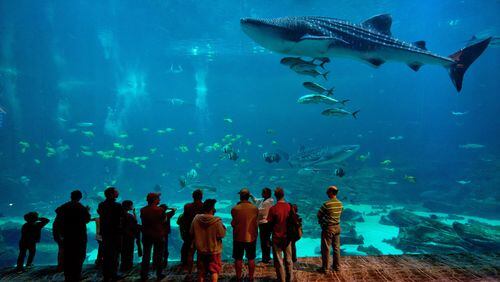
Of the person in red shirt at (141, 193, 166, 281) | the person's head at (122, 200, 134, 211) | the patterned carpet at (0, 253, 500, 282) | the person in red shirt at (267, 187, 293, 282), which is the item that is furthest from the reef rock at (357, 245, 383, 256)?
the person's head at (122, 200, 134, 211)

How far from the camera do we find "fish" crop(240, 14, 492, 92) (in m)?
3.69

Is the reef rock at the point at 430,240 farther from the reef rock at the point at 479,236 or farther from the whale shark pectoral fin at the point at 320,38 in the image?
the whale shark pectoral fin at the point at 320,38

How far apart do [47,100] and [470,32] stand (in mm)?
57275

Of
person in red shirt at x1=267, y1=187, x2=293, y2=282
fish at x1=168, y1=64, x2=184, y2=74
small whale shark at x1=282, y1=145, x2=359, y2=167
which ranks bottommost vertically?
person in red shirt at x1=267, y1=187, x2=293, y2=282

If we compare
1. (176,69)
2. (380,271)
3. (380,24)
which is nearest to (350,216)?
(380,271)

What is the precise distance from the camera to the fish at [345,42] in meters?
3.69

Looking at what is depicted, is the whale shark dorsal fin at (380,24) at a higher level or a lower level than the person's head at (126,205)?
higher

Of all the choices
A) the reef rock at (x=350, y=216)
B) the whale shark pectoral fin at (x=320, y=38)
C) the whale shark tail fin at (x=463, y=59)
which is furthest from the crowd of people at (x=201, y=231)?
the reef rock at (x=350, y=216)

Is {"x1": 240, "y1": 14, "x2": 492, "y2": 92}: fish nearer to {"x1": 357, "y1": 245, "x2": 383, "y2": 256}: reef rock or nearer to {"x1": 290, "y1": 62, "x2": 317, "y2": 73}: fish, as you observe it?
{"x1": 290, "y1": 62, "x2": 317, "y2": 73}: fish

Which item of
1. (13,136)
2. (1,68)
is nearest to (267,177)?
(13,136)

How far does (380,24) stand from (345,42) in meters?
1.02

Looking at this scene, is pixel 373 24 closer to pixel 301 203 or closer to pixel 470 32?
pixel 301 203

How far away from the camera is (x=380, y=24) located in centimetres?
460

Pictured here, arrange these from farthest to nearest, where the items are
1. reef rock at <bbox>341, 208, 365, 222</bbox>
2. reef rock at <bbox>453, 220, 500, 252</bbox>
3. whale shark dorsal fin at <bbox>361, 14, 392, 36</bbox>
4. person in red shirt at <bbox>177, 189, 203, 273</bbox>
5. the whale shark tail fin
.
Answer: reef rock at <bbox>341, 208, 365, 222</bbox> → reef rock at <bbox>453, 220, 500, 252</bbox> → person in red shirt at <bbox>177, 189, 203, 273</bbox> → whale shark dorsal fin at <bbox>361, 14, 392, 36</bbox> → the whale shark tail fin
